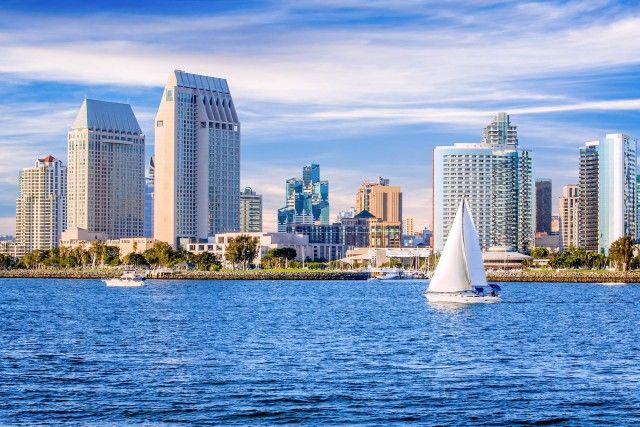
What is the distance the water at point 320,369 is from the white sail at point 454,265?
1255cm

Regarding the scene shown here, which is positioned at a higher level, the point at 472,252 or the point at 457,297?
the point at 472,252

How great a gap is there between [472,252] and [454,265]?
13.1 feet

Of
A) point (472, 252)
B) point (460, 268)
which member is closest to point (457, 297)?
point (460, 268)

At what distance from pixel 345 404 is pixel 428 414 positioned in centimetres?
381

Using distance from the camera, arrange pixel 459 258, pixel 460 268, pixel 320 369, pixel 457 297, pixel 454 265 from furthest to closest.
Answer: pixel 457 297 → pixel 460 268 → pixel 454 265 → pixel 459 258 → pixel 320 369

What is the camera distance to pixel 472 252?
12056 centimetres

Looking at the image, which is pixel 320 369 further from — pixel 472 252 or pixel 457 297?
pixel 472 252

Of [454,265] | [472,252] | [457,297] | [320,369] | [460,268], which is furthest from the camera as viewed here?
[472,252]

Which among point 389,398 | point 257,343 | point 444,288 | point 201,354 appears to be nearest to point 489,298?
point 444,288

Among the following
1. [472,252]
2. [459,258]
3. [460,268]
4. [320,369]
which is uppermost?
[472,252]

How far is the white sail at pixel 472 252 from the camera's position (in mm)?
118375

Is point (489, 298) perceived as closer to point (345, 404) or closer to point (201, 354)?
point (201, 354)

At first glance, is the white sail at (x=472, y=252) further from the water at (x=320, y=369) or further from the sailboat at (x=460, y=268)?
the water at (x=320, y=369)

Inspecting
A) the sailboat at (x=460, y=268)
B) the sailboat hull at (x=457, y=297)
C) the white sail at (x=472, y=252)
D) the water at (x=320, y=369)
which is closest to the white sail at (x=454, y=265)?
the sailboat at (x=460, y=268)
